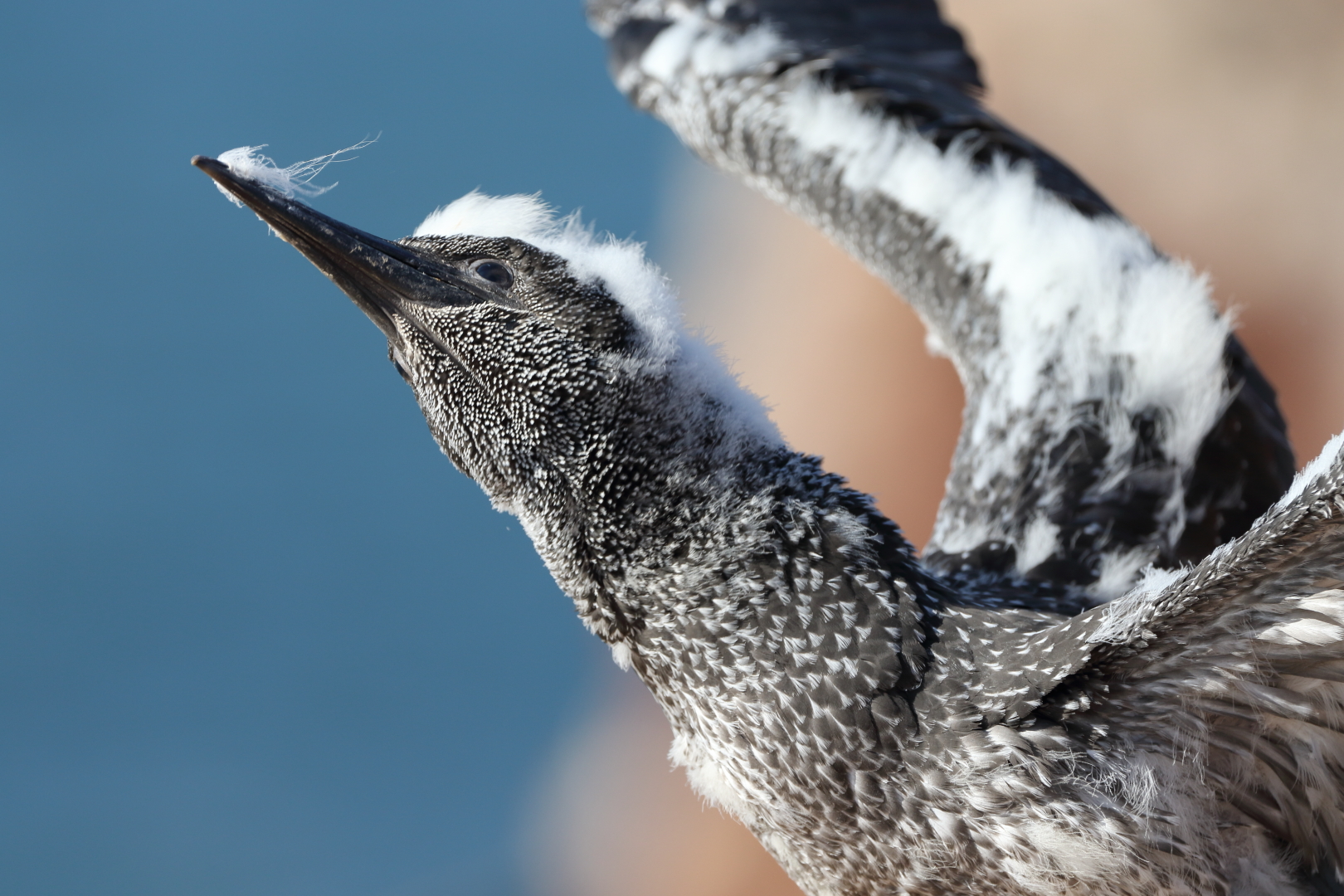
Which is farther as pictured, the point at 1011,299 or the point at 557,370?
the point at 1011,299

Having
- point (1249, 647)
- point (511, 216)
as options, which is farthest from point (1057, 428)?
point (511, 216)

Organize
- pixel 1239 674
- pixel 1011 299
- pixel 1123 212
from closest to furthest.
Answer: pixel 1239 674 < pixel 1011 299 < pixel 1123 212

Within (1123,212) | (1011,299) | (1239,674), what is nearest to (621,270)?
(1239,674)

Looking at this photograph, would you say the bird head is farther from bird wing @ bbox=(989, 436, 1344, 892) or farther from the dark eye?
bird wing @ bbox=(989, 436, 1344, 892)

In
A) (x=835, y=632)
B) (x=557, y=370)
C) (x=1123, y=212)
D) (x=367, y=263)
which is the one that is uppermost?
(x=1123, y=212)

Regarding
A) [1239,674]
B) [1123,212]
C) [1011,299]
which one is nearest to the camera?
[1239,674]

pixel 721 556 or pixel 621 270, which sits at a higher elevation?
pixel 621 270

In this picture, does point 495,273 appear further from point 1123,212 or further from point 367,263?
point 1123,212

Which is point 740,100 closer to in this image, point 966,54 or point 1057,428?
point 966,54
